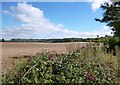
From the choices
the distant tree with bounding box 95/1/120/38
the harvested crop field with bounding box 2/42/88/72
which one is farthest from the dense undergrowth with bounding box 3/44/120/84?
the distant tree with bounding box 95/1/120/38

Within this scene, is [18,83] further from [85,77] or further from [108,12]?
[108,12]

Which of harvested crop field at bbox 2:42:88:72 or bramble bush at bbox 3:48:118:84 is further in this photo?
harvested crop field at bbox 2:42:88:72

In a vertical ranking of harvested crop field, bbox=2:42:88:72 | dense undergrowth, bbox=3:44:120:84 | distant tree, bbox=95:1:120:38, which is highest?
distant tree, bbox=95:1:120:38

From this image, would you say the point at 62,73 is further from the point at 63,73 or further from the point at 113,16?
the point at 113,16

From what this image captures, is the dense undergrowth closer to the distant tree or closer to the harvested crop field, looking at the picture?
the harvested crop field

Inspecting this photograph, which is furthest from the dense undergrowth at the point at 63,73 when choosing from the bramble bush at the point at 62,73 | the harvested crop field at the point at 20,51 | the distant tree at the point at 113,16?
the distant tree at the point at 113,16

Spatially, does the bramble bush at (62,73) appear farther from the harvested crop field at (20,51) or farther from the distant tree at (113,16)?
the distant tree at (113,16)

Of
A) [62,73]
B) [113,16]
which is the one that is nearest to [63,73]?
[62,73]

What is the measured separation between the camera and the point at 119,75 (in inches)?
220

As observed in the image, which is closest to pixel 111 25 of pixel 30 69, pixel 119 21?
pixel 119 21

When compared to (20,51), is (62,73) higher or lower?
higher

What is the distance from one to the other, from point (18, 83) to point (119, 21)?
13.5 meters

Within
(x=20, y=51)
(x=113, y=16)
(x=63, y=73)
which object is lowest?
(x=20, y=51)

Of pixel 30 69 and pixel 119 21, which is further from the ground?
pixel 119 21
